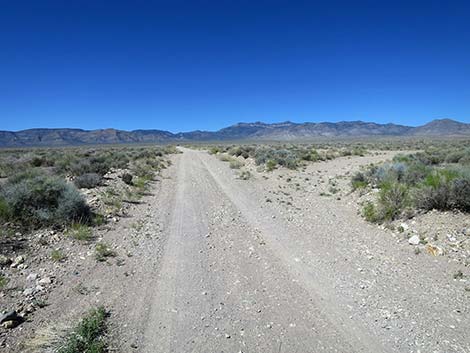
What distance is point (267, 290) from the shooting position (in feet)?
19.0

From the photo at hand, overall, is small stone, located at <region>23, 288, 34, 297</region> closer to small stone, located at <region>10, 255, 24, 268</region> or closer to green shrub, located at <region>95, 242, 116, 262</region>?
small stone, located at <region>10, 255, 24, 268</region>

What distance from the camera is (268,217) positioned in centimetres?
1092

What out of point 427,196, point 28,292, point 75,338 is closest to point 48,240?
point 28,292

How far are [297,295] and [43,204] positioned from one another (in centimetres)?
841

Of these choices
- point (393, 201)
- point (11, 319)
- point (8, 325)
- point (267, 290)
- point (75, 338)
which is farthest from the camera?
point (393, 201)

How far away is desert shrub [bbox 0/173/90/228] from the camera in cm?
905

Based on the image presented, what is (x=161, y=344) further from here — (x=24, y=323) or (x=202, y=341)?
(x=24, y=323)

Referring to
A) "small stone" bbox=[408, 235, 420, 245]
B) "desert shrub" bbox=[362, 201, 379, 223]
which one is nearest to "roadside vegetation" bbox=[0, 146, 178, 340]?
"small stone" bbox=[408, 235, 420, 245]

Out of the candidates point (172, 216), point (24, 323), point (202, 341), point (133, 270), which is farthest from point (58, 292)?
point (172, 216)

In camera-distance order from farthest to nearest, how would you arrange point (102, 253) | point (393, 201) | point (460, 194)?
point (393, 201) → point (460, 194) → point (102, 253)

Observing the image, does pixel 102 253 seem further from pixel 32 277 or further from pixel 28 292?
pixel 28 292

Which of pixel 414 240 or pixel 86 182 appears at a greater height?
pixel 86 182

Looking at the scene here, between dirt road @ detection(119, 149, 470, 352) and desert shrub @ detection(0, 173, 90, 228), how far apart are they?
3165mm

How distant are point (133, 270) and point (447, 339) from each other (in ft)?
18.7
